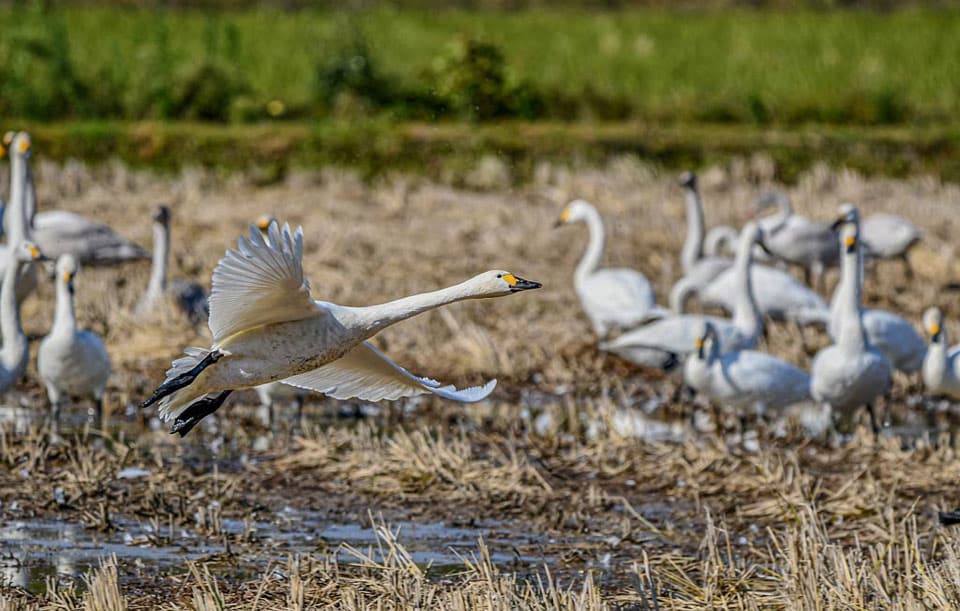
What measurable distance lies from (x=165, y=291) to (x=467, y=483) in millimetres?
4834

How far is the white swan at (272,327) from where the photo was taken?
618 cm

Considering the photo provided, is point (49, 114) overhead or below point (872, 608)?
overhead

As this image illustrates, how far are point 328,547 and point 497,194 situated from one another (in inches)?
420

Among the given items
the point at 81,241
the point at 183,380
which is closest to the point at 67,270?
the point at 81,241

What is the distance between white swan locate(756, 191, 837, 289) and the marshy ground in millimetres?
808

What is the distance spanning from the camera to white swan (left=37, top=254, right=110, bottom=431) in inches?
379

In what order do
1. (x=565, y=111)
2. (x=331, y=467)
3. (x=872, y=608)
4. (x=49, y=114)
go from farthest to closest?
(x=565, y=111) → (x=49, y=114) → (x=331, y=467) → (x=872, y=608)

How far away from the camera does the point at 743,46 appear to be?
1119 inches

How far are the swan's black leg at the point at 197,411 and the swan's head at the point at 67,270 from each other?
323 cm

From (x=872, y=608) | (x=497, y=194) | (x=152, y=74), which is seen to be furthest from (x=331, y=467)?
(x=152, y=74)

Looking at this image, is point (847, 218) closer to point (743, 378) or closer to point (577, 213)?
point (577, 213)

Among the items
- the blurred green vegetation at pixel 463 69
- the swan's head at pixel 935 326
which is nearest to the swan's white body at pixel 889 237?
the swan's head at pixel 935 326

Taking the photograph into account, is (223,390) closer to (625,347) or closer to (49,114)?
(625,347)

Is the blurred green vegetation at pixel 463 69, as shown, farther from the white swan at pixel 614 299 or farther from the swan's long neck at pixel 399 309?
the swan's long neck at pixel 399 309
